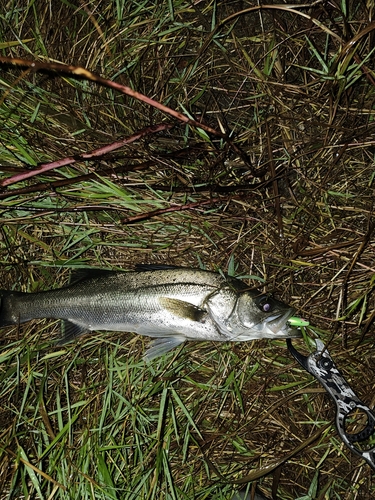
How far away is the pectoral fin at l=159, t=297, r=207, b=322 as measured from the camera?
306 centimetres

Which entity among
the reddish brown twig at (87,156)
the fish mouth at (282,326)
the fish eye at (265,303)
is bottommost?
the fish mouth at (282,326)

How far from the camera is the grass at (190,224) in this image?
3242 mm

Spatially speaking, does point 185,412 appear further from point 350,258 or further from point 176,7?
point 176,7

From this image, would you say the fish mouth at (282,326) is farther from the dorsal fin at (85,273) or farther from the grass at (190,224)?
the dorsal fin at (85,273)

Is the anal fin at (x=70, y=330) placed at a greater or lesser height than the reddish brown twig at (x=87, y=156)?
lesser

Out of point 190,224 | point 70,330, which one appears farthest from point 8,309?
point 190,224

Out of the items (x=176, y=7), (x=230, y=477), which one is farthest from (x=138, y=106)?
(x=230, y=477)

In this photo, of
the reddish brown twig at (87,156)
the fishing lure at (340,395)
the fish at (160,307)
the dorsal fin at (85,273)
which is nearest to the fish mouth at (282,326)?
the fish at (160,307)

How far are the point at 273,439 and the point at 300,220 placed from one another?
5.37 ft

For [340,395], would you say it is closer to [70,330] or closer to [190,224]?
[190,224]

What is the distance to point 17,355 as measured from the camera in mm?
3482

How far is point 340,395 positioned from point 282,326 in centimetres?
63

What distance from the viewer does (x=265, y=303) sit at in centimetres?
305

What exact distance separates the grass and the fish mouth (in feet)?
0.77
